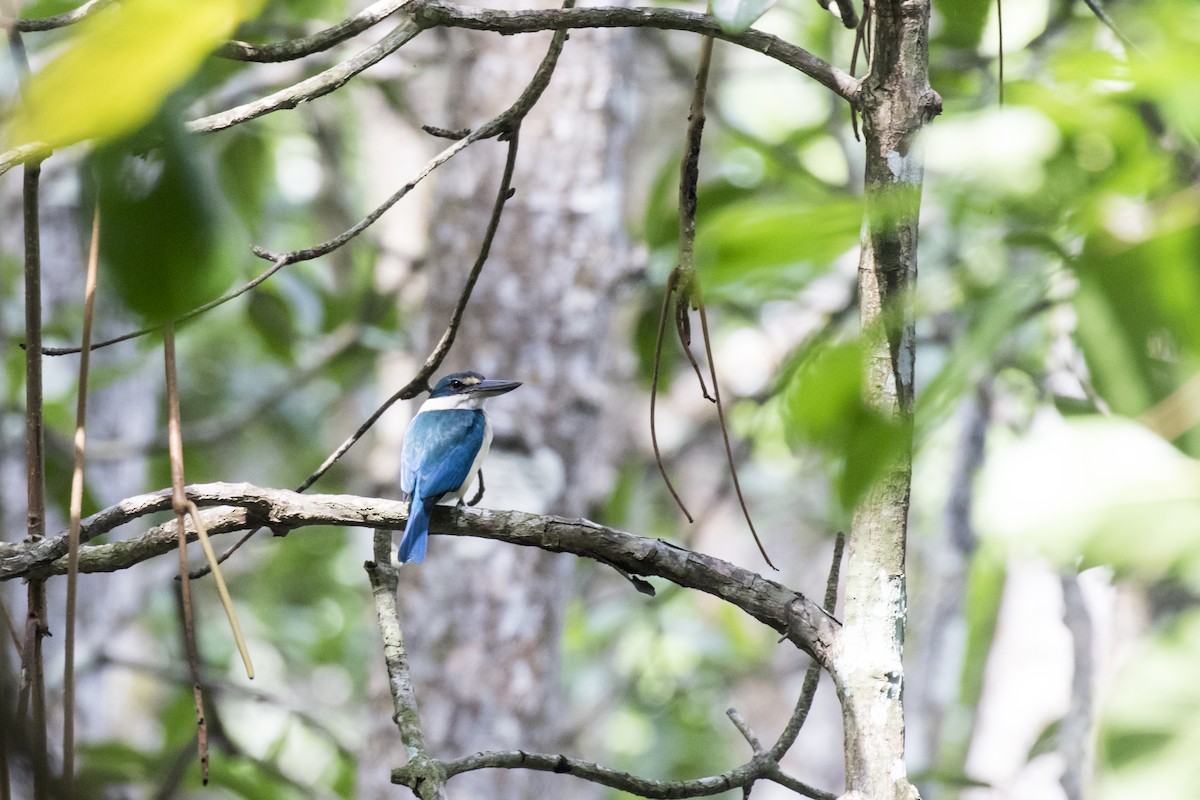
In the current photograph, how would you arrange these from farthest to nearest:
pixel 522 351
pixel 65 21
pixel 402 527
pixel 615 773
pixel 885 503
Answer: pixel 522 351 → pixel 402 527 → pixel 615 773 → pixel 885 503 → pixel 65 21

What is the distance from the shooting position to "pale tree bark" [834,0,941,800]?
1.39 meters

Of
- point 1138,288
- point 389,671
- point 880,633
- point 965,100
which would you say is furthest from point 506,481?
point 1138,288

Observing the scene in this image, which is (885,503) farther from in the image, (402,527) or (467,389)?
(467,389)

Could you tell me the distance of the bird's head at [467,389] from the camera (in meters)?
3.99

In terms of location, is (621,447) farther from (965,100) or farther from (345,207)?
(965,100)

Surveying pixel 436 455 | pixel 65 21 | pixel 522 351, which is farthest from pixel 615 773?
pixel 522 351

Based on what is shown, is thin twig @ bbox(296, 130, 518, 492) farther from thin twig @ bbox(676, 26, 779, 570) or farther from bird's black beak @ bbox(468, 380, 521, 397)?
bird's black beak @ bbox(468, 380, 521, 397)

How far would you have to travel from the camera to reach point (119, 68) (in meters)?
0.41

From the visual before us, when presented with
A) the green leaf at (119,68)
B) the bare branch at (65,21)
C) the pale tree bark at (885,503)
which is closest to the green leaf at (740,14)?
the pale tree bark at (885,503)

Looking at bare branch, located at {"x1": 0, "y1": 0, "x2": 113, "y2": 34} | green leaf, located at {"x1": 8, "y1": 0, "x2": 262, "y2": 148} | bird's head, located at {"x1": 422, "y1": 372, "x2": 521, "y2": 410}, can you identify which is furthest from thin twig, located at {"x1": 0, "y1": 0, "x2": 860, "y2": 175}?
bird's head, located at {"x1": 422, "y1": 372, "x2": 521, "y2": 410}

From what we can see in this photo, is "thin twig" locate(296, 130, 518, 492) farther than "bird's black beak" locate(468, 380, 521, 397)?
No

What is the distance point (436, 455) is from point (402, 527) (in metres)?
1.84

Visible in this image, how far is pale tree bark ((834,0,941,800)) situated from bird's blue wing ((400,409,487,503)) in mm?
2160

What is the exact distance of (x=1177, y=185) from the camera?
1.05 metres
